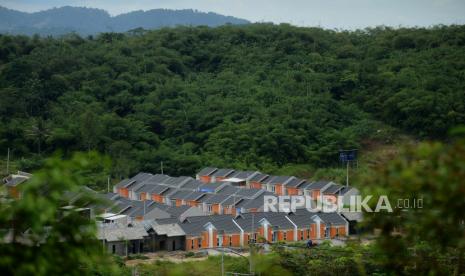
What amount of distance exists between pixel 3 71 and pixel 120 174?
842cm

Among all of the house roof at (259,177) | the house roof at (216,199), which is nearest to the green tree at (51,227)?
the house roof at (216,199)

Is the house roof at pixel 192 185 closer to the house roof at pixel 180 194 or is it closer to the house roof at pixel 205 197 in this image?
the house roof at pixel 180 194

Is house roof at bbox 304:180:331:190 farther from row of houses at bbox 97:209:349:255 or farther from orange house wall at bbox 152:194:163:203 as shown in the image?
orange house wall at bbox 152:194:163:203

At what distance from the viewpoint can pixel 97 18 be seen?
453 feet

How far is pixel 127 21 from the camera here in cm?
13650

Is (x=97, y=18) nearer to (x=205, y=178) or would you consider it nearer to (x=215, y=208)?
(x=205, y=178)

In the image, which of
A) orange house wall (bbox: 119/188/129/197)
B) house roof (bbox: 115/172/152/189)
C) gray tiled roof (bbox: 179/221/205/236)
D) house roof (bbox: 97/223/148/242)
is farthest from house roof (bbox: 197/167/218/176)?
house roof (bbox: 97/223/148/242)

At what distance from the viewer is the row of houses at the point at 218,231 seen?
49.6 feet

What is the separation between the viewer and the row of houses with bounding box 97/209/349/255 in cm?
1512

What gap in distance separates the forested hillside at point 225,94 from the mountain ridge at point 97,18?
90.3 meters

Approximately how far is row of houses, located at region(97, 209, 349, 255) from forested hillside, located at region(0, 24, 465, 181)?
5.04 meters

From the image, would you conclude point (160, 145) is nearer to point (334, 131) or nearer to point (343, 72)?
point (334, 131)

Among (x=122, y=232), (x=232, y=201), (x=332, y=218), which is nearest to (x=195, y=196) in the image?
(x=232, y=201)

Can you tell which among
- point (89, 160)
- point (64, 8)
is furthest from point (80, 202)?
point (64, 8)
